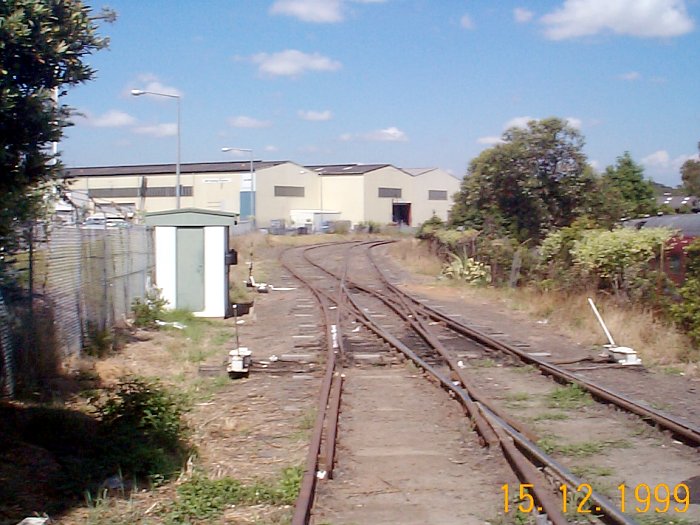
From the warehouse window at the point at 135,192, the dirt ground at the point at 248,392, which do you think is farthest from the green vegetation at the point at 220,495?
the warehouse window at the point at 135,192

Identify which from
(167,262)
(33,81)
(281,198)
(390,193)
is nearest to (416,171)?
(390,193)

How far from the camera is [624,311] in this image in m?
16.4

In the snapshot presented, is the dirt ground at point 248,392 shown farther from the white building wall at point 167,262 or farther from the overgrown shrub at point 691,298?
the overgrown shrub at point 691,298

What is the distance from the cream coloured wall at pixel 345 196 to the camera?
288ft

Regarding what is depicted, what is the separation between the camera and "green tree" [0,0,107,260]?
5699mm

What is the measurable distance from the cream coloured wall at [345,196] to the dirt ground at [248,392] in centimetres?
6730

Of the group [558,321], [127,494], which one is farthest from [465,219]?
[127,494]

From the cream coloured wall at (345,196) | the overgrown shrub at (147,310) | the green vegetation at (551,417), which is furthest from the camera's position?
the cream coloured wall at (345,196)

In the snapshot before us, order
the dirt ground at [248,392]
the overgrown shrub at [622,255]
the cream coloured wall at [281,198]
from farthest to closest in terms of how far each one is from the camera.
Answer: the cream coloured wall at [281,198]
the overgrown shrub at [622,255]
the dirt ground at [248,392]

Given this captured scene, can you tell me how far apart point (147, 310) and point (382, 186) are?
75.3 m

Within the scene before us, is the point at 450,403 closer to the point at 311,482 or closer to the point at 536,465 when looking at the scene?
the point at 536,465

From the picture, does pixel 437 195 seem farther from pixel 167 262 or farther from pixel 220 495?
pixel 220 495

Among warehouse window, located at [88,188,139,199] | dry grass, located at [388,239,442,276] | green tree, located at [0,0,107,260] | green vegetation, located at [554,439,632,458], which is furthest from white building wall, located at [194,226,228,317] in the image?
warehouse window, located at [88,188,139,199]

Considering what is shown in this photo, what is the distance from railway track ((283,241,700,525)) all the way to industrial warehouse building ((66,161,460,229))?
46637mm
